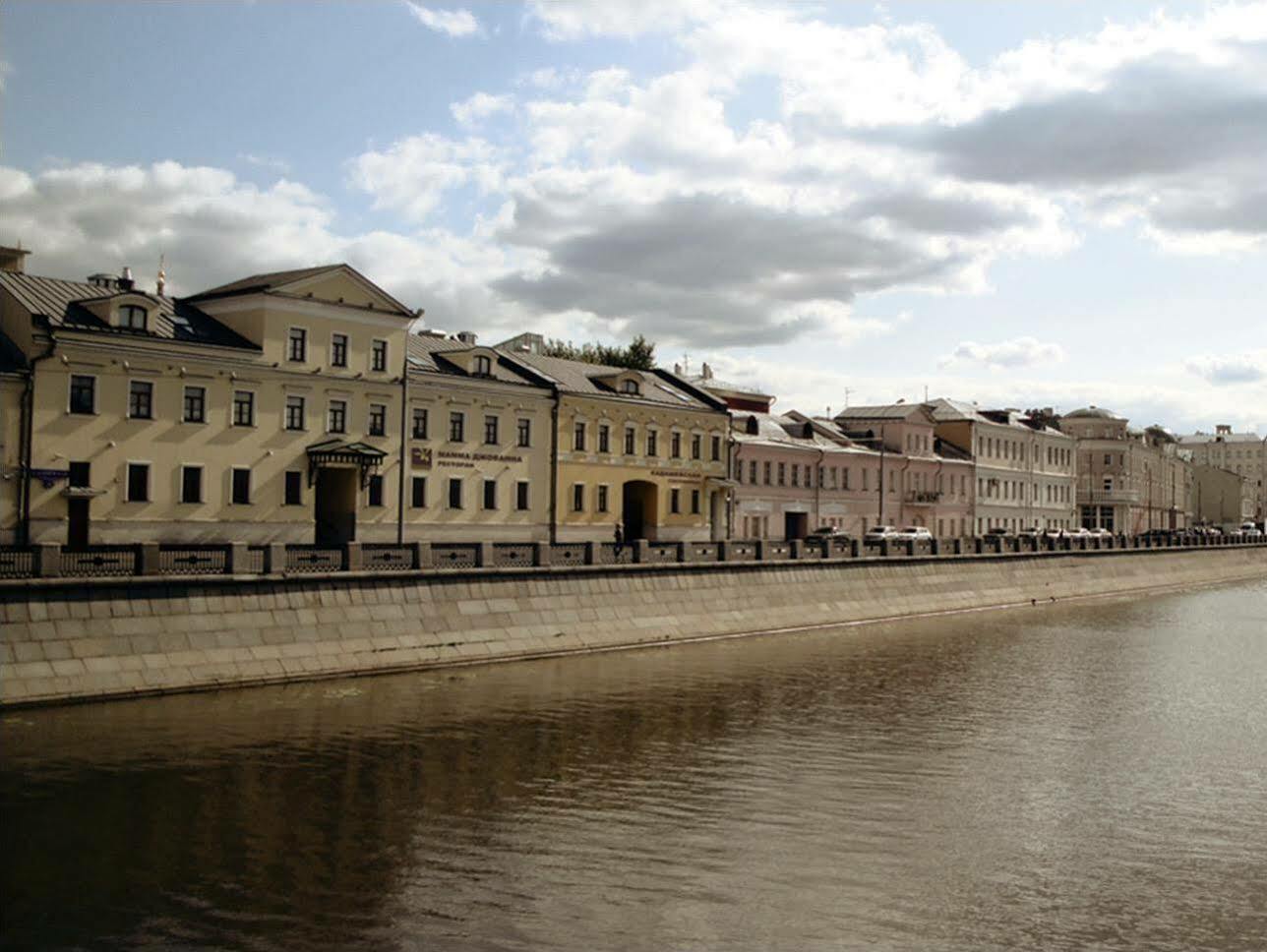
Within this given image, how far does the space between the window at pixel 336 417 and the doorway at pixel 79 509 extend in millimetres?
8750

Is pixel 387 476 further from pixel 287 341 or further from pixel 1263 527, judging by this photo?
pixel 1263 527

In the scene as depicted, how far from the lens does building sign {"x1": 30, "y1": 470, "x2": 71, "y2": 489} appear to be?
1484 inches

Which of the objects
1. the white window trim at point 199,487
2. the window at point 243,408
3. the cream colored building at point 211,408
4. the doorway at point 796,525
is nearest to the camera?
the cream colored building at point 211,408

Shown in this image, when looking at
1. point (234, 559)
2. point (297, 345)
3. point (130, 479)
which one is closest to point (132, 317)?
point (130, 479)

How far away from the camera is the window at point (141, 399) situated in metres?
40.0

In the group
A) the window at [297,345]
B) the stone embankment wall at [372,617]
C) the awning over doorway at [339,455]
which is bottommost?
the stone embankment wall at [372,617]

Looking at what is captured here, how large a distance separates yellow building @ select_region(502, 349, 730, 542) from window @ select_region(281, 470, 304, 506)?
12.2m

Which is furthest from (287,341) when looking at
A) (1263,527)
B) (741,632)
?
(1263,527)

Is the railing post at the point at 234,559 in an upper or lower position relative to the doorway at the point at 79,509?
lower

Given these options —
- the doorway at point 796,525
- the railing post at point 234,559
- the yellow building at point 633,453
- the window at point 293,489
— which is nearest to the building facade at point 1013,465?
the doorway at point 796,525

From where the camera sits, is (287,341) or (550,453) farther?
(550,453)

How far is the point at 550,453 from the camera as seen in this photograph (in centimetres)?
5381

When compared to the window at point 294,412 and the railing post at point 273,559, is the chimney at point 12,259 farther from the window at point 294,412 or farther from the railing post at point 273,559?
the railing post at point 273,559

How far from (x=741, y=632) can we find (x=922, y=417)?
43.9 meters
